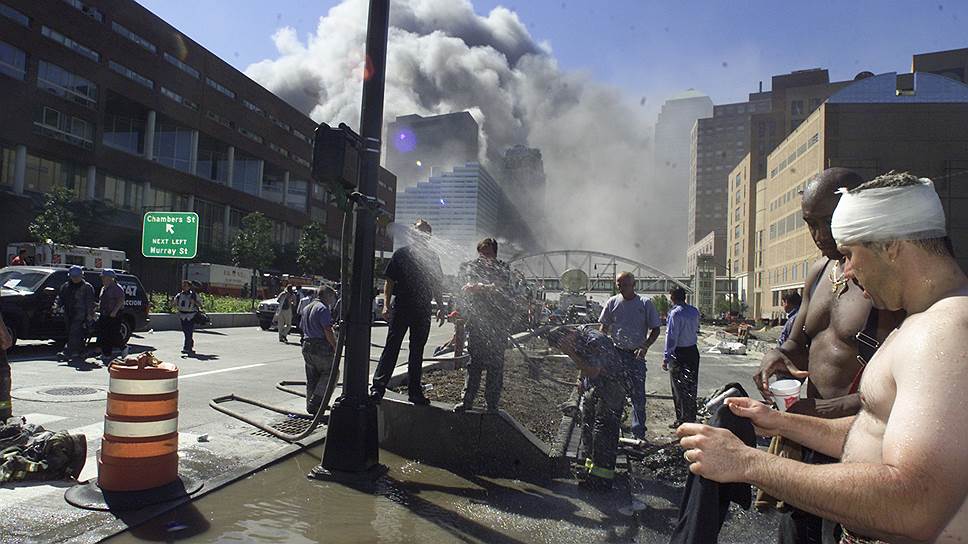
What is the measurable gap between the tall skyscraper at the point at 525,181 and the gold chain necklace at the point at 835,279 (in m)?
93.9

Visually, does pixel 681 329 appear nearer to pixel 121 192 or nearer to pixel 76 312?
pixel 76 312

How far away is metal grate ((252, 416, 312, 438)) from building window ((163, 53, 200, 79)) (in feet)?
171

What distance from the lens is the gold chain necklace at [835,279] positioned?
10.4 feet

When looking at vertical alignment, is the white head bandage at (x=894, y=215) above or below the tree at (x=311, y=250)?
below

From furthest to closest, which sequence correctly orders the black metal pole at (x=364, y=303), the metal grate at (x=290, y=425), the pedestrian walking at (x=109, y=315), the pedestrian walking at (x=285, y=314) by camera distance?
the pedestrian walking at (x=285, y=314), the pedestrian walking at (x=109, y=315), the metal grate at (x=290, y=425), the black metal pole at (x=364, y=303)

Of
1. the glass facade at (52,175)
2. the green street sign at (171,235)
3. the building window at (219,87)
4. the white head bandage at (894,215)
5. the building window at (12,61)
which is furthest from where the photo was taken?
the building window at (219,87)

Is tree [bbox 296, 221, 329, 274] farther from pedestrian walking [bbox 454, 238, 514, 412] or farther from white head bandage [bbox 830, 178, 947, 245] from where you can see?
white head bandage [bbox 830, 178, 947, 245]

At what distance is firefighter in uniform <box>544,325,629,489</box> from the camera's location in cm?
492

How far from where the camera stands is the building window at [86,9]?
1600 inches

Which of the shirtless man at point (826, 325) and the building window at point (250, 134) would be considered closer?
the shirtless man at point (826, 325)

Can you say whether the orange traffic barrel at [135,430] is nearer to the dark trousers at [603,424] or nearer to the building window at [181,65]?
the dark trousers at [603,424]

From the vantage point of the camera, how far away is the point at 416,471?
5.39 meters

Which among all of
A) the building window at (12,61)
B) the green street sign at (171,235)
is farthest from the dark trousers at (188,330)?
the building window at (12,61)

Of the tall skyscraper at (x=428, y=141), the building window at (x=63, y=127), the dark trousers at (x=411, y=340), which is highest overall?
the tall skyscraper at (x=428, y=141)
